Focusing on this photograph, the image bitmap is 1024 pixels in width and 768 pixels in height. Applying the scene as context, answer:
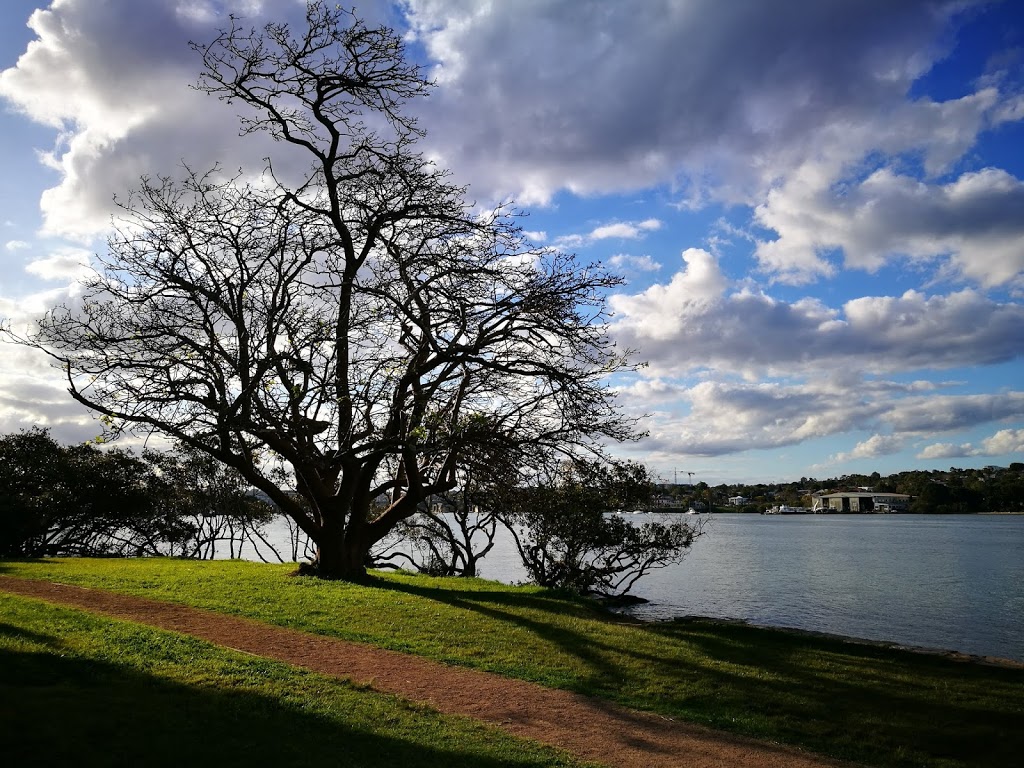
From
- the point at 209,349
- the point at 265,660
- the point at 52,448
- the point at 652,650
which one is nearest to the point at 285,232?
the point at 209,349

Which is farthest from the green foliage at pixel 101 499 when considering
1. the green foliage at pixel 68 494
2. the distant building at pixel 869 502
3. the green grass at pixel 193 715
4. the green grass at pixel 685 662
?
the distant building at pixel 869 502

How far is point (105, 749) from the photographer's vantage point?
5.65 metres

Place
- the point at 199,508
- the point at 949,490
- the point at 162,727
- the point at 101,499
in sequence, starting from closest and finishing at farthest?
the point at 162,727 < the point at 101,499 < the point at 199,508 < the point at 949,490

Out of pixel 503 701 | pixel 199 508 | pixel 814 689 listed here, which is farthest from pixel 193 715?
pixel 199 508

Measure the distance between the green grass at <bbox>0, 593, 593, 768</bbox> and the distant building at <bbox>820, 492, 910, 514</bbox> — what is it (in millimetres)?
170107

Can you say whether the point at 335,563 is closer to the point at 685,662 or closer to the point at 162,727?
the point at 685,662

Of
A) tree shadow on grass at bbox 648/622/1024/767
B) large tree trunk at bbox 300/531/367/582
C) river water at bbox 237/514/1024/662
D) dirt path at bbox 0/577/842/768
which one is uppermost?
large tree trunk at bbox 300/531/367/582

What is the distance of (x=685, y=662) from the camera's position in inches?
486

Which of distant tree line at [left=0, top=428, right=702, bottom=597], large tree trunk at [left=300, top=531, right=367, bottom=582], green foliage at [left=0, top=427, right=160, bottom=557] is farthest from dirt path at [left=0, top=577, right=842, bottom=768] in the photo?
green foliage at [left=0, top=427, right=160, bottom=557]

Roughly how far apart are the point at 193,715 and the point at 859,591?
3884 cm

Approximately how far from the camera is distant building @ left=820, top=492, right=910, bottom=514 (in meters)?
155

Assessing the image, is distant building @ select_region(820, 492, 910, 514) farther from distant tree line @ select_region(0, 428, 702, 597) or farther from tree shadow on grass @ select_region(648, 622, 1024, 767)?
tree shadow on grass @ select_region(648, 622, 1024, 767)

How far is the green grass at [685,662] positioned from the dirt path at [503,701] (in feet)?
1.82

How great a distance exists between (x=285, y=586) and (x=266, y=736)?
1120 centimetres
